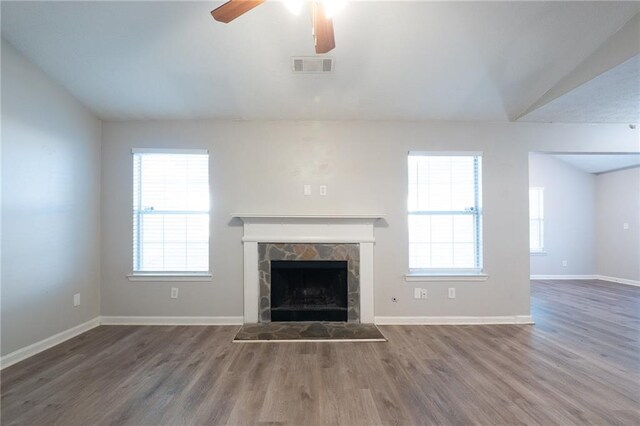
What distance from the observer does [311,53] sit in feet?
8.02

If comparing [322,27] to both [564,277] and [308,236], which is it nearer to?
[308,236]

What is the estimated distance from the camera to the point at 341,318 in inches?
128

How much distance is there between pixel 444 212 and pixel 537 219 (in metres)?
4.15

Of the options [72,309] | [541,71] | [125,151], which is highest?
[541,71]

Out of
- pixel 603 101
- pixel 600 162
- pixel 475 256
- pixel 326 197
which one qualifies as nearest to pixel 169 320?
pixel 326 197

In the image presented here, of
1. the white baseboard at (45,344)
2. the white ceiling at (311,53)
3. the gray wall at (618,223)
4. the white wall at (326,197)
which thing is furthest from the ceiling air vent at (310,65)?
the gray wall at (618,223)

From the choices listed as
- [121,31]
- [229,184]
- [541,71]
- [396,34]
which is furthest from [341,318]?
[121,31]

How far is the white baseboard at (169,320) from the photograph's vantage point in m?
3.25

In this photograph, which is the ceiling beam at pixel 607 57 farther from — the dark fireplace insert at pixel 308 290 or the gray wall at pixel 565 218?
the gray wall at pixel 565 218

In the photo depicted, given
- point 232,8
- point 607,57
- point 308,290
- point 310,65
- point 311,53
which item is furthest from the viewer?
point 308,290

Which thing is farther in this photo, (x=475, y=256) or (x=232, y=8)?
(x=475, y=256)

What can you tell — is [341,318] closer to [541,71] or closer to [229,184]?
[229,184]

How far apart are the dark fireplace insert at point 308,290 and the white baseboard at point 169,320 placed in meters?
0.53

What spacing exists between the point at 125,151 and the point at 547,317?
221 inches
